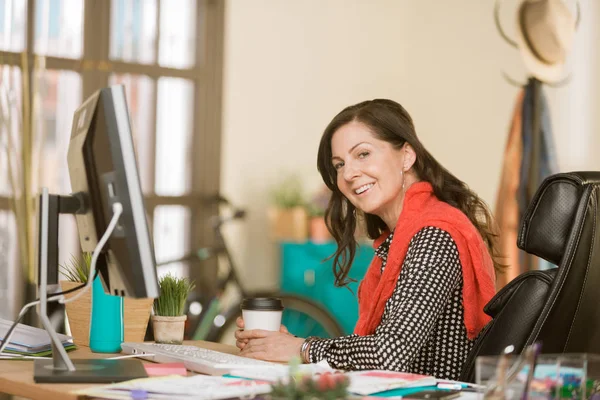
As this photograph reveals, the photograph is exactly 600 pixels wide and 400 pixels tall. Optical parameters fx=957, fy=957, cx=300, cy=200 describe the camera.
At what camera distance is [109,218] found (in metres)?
1.58

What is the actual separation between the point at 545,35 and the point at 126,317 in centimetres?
320

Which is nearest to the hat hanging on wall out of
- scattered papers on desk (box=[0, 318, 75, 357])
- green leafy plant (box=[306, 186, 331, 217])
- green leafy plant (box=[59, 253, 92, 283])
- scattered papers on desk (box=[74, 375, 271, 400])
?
green leafy plant (box=[306, 186, 331, 217])

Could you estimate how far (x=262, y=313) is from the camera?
208 cm

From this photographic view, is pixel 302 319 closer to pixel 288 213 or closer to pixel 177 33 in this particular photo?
pixel 288 213

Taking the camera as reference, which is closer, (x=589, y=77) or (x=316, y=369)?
(x=316, y=369)

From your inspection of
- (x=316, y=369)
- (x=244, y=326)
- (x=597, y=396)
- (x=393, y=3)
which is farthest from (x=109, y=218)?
(x=393, y=3)

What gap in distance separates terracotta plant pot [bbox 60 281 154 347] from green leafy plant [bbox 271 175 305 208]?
9.44 feet

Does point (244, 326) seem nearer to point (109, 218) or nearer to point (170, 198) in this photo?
point (109, 218)

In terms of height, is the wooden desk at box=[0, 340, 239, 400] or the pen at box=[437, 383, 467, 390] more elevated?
the pen at box=[437, 383, 467, 390]

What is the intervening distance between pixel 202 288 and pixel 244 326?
2983 mm

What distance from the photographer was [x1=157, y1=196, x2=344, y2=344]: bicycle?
4.78 meters

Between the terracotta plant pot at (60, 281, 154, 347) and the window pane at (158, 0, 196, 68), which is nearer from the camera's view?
the terracotta plant pot at (60, 281, 154, 347)

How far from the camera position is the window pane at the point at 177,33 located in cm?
498

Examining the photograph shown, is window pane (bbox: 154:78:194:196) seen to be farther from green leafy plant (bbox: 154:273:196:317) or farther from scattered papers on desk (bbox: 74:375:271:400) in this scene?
scattered papers on desk (bbox: 74:375:271:400)
